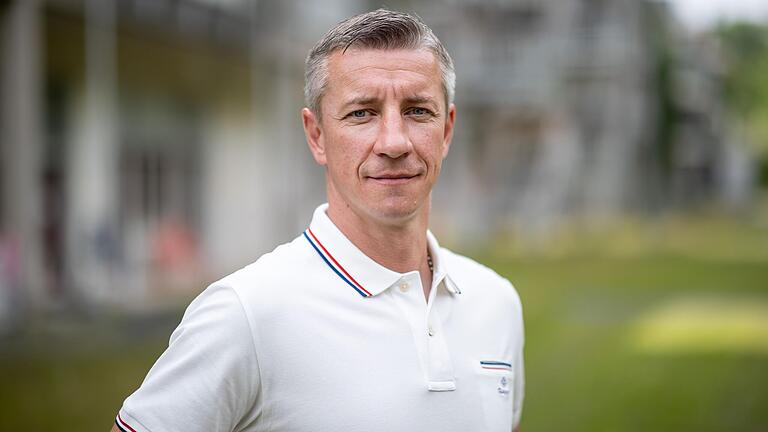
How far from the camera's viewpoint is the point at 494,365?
239 cm

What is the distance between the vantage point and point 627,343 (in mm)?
11672

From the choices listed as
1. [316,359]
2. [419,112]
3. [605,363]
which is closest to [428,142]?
[419,112]

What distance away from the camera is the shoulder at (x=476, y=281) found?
253 cm

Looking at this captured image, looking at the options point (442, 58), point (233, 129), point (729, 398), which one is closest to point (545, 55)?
point (233, 129)

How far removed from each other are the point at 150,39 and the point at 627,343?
1052cm

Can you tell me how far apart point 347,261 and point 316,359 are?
0.87ft

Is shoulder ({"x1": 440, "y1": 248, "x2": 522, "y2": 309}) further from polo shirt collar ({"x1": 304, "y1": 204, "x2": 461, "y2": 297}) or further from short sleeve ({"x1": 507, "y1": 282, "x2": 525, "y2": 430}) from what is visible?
polo shirt collar ({"x1": 304, "y1": 204, "x2": 461, "y2": 297})

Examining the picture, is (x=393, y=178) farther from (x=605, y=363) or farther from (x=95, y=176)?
(x=95, y=176)

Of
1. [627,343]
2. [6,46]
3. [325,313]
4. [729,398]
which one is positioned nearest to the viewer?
[325,313]

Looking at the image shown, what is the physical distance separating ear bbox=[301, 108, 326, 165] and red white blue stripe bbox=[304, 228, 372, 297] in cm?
18

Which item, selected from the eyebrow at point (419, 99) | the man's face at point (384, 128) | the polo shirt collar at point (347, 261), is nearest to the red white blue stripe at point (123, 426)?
the polo shirt collar at point (347, 261)

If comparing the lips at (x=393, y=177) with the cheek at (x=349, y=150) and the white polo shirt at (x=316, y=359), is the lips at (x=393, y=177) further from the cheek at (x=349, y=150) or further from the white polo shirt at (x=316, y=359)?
the white polo shirt at (x=316, y=359)

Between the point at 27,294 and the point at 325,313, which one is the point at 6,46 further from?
the point at 325,313

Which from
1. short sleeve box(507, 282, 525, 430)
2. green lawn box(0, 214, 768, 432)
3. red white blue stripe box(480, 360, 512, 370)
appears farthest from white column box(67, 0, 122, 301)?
red white blue stripe box(480, 360, 512, 370)
